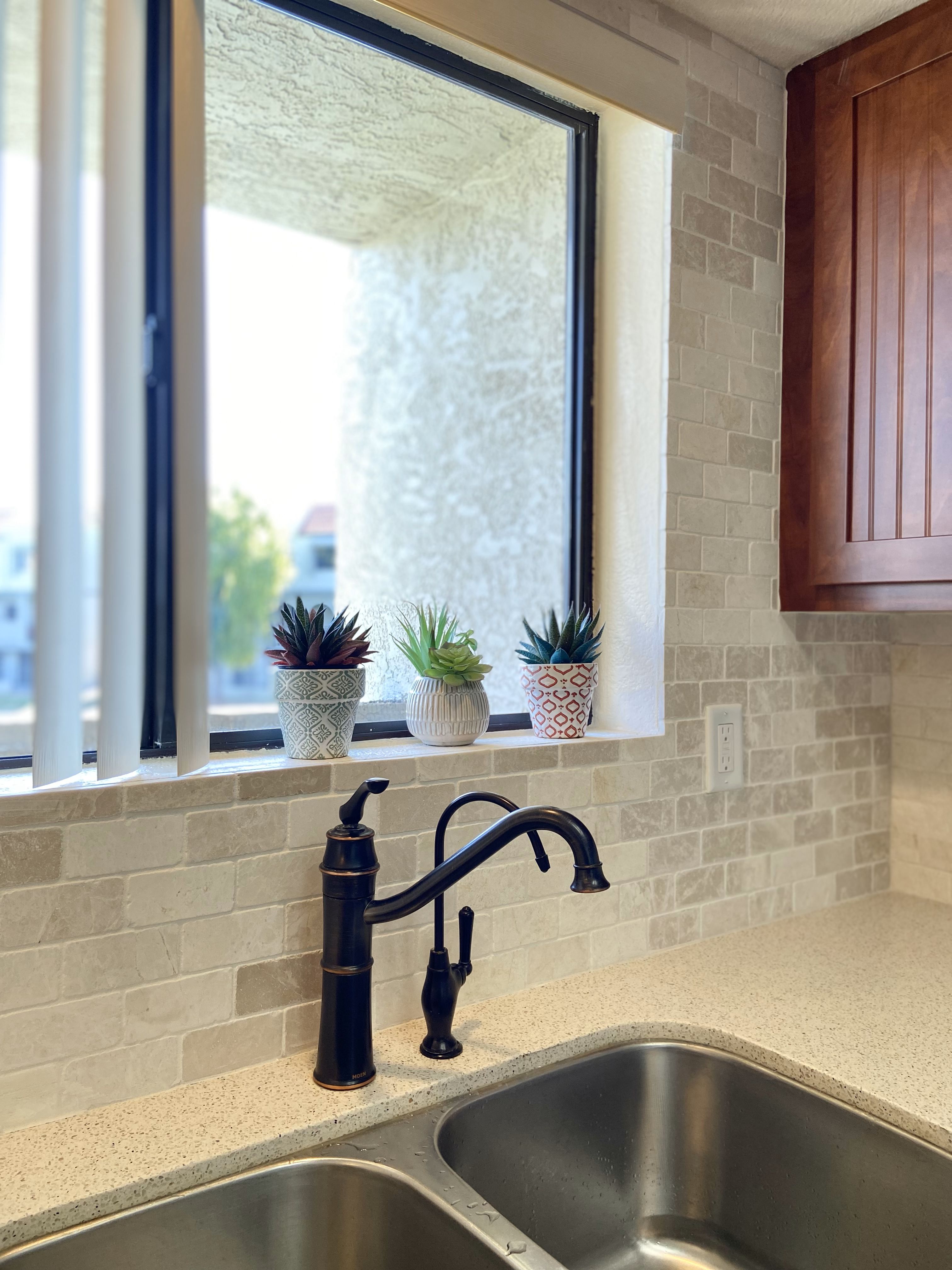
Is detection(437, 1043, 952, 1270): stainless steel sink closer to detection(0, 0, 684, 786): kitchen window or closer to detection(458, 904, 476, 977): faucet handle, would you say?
detection(458, 904, 476, 977): faucet handle

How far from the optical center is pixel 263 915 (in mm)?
1134

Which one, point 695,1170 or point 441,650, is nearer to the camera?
point 695,1170

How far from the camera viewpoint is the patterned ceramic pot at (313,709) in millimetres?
1196

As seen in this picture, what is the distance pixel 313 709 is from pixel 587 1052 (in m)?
0.58

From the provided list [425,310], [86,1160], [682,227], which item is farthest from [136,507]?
[425,310]

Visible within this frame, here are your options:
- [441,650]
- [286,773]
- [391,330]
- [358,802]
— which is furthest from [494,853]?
[391,330]

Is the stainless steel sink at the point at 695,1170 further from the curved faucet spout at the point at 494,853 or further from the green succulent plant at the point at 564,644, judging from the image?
the green succulent plant at the point at 564,644

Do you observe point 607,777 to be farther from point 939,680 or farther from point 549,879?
point 939,680

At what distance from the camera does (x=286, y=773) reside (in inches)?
45.0

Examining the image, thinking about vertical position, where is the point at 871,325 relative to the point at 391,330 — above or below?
below

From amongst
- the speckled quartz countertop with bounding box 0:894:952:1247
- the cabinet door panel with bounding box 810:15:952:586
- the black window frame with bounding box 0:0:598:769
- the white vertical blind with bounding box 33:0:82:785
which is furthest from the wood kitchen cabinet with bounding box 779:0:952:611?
the white vertical blind with bounding box 33:0:82:785

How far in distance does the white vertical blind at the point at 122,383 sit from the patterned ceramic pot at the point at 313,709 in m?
0.19

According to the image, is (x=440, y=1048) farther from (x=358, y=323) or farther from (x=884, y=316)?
(x=358, y=323)

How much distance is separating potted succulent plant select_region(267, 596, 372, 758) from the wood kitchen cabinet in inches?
34.4
